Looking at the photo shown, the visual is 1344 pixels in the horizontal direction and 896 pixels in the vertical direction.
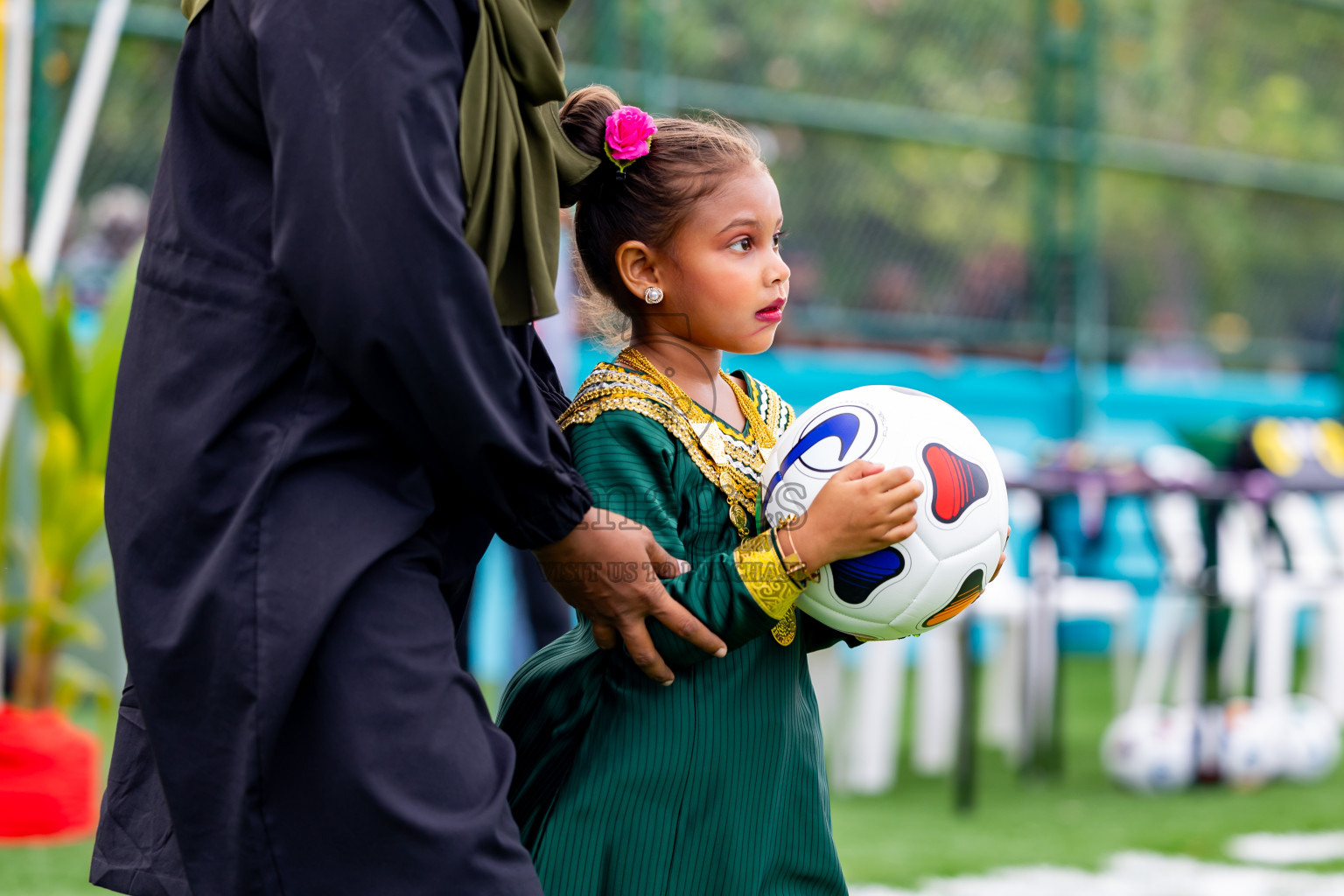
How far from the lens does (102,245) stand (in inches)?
243

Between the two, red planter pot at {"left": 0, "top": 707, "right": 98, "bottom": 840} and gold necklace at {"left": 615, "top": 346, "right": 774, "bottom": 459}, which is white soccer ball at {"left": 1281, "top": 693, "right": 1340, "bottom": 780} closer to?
gold necklace at {"left": 615, "top": 346, "right": 774, "bottom": 459}

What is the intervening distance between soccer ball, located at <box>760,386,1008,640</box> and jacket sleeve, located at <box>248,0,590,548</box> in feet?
1.56

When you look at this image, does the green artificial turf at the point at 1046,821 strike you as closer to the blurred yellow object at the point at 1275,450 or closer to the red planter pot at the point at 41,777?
the blurred yellow object at the point at 1275,450

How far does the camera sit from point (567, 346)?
5.16m

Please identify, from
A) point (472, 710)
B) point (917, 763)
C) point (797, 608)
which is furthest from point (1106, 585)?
point (472, 710)

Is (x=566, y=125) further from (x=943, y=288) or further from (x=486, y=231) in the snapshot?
(x=943, y=288)

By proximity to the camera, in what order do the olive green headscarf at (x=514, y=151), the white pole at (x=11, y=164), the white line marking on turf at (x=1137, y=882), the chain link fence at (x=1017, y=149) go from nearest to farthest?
the olive green headscarf at (x=514, y=151), the white line marking on turf at (x=1137, y=882), the white pole at (x=11, y=164), the chain link fence at (x=1017, y=149)

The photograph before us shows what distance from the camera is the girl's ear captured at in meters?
2.00

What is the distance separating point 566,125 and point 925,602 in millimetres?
834

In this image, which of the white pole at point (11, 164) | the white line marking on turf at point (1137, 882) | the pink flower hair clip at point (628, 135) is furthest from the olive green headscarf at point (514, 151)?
the white pole at point (11, 164)

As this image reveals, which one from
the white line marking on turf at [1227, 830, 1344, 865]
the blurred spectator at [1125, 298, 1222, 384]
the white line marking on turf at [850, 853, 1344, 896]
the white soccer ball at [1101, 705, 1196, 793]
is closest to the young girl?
the white line marking on turf at [850, 853, 1344, 896]

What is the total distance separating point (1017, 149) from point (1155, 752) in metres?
5.00

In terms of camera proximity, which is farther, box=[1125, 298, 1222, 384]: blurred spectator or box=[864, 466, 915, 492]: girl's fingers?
box=[1125, 298, 1222, 384]: blurred spectator

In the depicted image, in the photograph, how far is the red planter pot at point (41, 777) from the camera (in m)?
4.01
